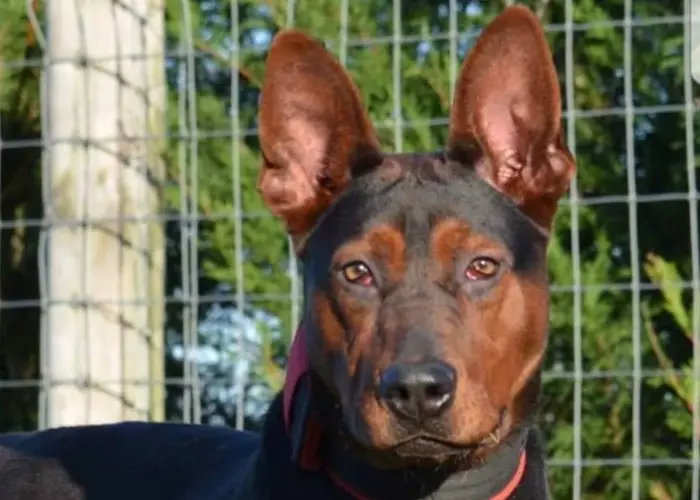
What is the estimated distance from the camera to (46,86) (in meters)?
6.44

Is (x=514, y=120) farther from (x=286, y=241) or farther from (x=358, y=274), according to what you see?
(x=286, y=241)

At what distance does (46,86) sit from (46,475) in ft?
7.08

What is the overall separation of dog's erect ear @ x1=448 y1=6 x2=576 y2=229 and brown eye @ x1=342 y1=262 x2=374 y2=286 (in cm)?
45

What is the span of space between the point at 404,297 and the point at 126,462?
1131mm

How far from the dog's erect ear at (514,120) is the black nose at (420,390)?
739mm

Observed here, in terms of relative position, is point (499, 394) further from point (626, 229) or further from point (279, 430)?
point (626, 229)

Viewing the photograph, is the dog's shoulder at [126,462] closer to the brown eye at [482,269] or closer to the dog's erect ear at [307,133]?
the dog's erect ear at [307,133]

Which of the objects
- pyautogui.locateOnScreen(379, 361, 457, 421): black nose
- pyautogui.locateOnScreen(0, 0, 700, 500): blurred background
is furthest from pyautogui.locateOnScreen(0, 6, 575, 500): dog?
pyautogui.locateOnScreen(0, 0, 700, 500): blurred background

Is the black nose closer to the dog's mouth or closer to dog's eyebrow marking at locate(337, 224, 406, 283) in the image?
the dog's mouth

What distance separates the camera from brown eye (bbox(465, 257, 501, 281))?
13.3ft

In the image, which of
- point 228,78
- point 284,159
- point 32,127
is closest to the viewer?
point 284,159

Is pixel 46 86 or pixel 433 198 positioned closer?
pixel 433 198

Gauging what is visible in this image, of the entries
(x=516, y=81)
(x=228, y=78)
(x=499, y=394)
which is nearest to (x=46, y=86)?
(x=228, y=78)

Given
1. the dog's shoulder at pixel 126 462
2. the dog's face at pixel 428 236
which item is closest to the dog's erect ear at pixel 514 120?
the dog's face at pixel 428 236
